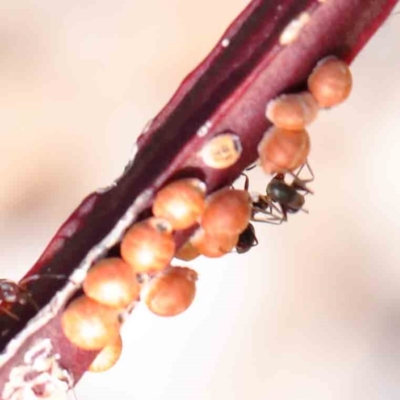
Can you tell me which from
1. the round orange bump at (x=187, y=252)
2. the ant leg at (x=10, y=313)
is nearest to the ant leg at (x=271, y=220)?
the round orange bump at (x=187, y=252)

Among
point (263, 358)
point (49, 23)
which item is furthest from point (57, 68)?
point (263, 358)

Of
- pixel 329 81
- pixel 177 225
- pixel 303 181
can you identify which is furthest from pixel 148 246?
pixel 303 181

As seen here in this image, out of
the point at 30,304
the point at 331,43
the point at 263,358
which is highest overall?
the point at 331,43

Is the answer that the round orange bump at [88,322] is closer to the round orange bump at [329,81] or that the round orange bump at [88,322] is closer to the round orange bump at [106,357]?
the round orange bump at [106,357]

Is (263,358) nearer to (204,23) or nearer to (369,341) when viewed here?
(369,341)

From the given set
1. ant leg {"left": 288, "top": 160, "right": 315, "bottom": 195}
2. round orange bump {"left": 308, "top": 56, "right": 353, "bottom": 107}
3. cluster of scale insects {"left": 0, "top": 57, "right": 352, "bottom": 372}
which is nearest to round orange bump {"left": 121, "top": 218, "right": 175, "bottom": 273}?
cluster of scale insects {"left": 0, "top": 57, "right": 352, "bottom": 372}

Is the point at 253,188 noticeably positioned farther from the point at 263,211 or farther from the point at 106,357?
the point at 106,357
